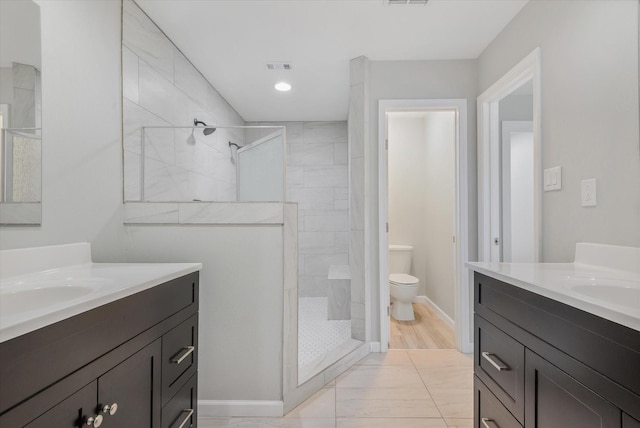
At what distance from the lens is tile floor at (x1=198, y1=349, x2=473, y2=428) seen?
5.56 feet

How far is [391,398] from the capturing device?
193 centimetres

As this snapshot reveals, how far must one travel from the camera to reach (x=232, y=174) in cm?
254

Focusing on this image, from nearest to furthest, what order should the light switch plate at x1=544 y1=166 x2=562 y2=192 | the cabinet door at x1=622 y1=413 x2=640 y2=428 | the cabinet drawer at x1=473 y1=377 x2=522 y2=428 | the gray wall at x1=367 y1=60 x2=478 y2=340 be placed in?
the cabinet door at x1=622 y1=413 x2=640 y2=428 < the cabinet drawer at x1=473 y1=377 x2=522 y2=428 < the light switch plate at x1=544 y1=166 x2=562 y2=192 < the gray wall at x1=367 y1=60 x2=478 y2=340

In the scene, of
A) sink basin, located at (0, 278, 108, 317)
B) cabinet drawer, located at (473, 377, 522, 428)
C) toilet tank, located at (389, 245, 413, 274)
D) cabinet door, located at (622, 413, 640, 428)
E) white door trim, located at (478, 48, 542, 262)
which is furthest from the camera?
toilet tank, located at (389, 245, 413, 274)

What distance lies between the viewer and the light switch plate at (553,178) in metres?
1.64

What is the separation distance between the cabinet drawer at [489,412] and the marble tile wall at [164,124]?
1687 mm

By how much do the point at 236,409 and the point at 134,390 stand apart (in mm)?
913

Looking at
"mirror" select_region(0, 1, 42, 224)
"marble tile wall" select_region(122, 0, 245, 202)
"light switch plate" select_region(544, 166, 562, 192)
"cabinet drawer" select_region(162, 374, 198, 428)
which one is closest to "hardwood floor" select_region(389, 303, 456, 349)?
"light switch plate" select_region(544, 166, 562, 192)

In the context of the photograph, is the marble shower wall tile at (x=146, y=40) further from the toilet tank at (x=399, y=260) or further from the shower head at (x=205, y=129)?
the toilet tank at (x=399, y=260)

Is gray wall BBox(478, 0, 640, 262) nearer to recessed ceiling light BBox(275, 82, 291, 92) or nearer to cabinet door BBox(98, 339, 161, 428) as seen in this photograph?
cabinet door BBox(98, 339, 161, 428)

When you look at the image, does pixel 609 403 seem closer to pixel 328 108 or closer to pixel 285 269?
pixel 285 269

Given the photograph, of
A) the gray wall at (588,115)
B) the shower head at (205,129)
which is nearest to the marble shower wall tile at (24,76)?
the shower head at (205,129)

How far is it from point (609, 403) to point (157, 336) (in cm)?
135

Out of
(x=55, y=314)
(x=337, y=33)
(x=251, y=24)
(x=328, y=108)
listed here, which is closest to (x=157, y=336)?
(x=55, y=314)
